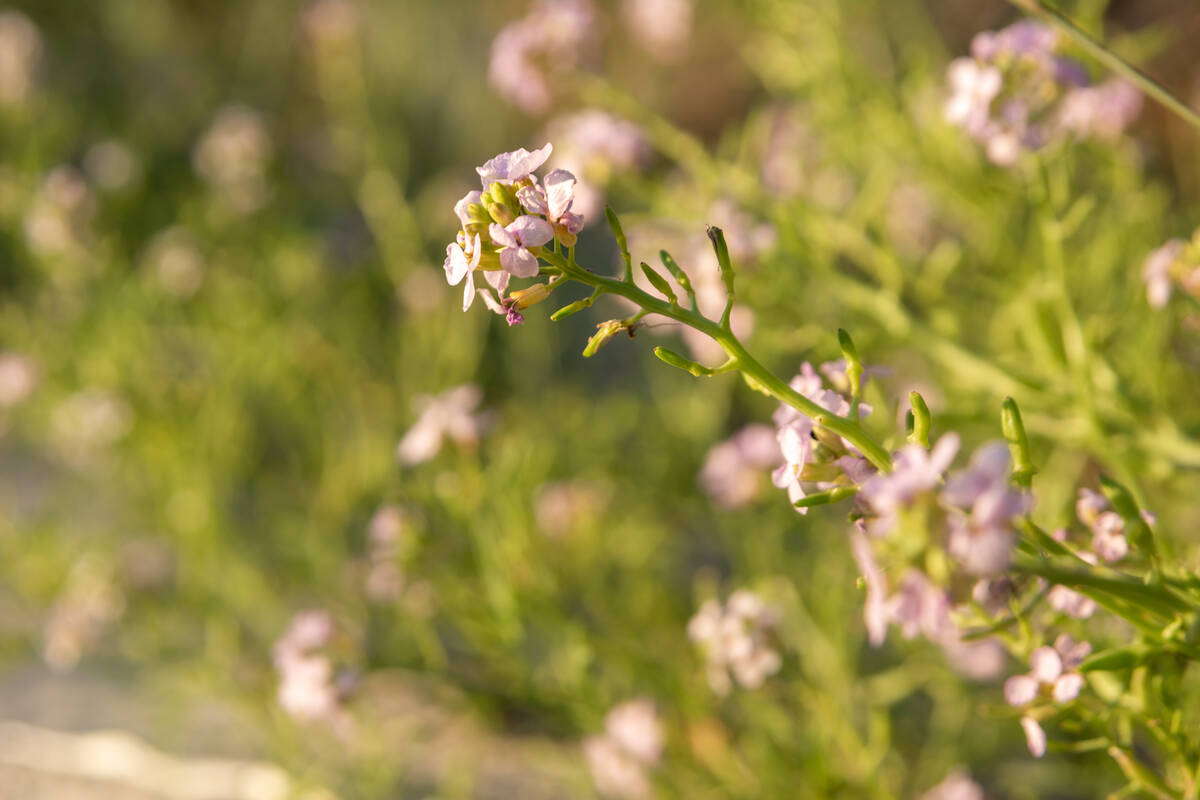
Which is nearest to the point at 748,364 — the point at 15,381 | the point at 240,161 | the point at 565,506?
the point at 565,506

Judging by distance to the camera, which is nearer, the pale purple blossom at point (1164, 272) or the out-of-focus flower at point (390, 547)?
the pale purple blossom at point (1164, 272)

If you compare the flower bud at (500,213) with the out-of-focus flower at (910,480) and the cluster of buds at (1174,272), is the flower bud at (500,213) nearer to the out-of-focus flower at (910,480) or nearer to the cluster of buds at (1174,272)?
the out-of-focus flower at (910,480)

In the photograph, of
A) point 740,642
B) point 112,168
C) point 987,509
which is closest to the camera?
point 987,509

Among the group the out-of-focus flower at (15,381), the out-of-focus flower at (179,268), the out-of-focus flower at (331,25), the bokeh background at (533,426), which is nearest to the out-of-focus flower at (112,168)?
the bokeh background at (533,426)

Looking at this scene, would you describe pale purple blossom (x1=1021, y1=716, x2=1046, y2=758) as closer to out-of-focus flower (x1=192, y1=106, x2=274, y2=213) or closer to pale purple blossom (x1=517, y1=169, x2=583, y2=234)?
pale purple blossom (x1=517, y1=169, x2=583, y2=234)

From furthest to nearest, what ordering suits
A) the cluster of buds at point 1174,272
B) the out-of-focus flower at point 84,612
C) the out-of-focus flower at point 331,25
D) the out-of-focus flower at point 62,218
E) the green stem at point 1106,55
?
the out-of-focus flower at point 62,218, the out-of-focus flower at point 331,25, the out-of-focus flower at point 84,612, the cluster of buds at point 1174,272, the green stem at point 1106,55

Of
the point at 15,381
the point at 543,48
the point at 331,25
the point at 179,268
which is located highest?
the point at 331,25

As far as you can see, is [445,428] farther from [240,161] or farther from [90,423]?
[240,161]
